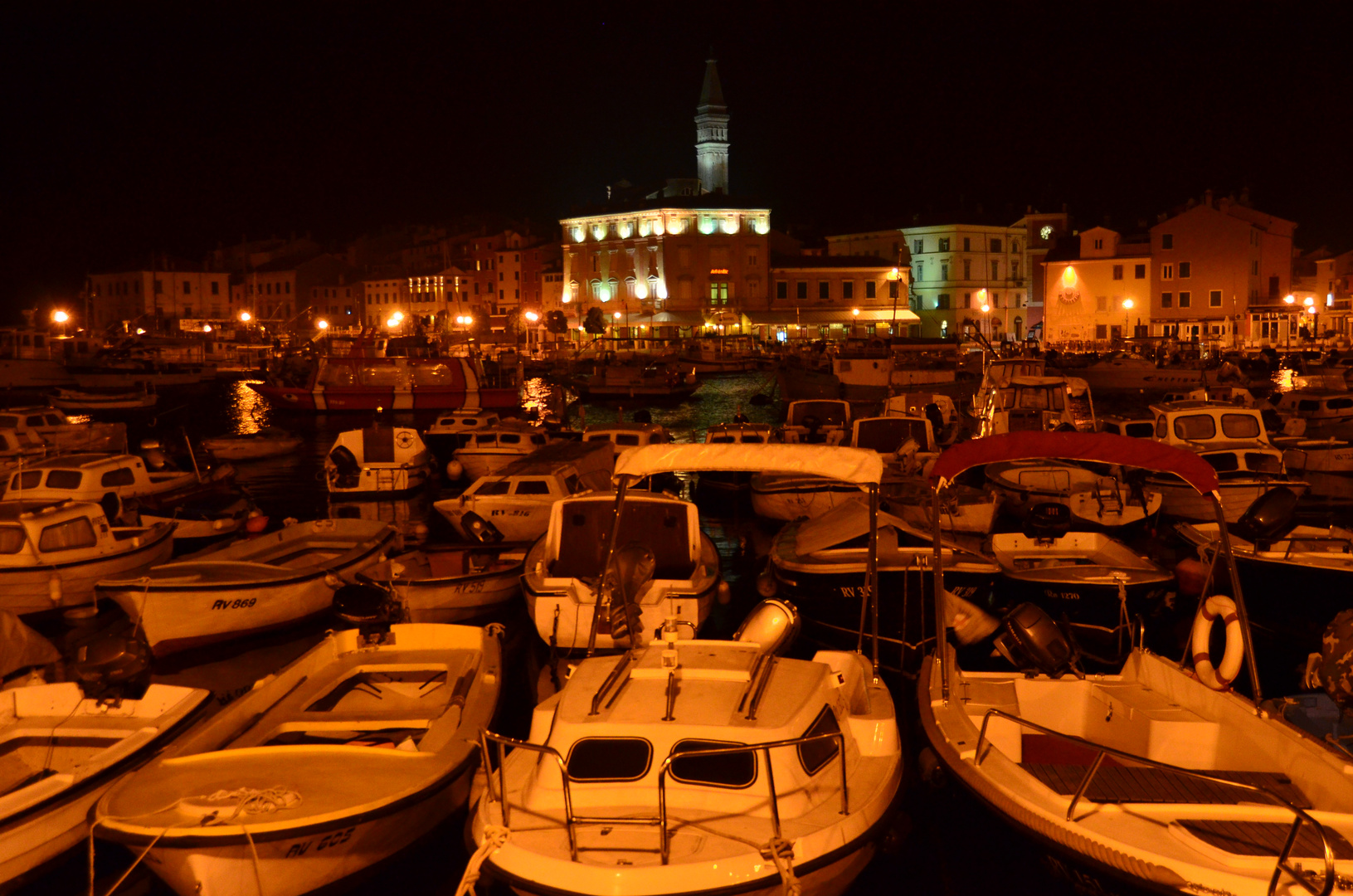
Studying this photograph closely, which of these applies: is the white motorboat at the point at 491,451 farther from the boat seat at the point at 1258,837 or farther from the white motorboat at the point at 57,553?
the boat seat at the point at 1258,837

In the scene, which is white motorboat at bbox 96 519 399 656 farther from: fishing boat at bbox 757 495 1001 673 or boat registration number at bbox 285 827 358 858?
boat registration number at bbox 285 827 358 858

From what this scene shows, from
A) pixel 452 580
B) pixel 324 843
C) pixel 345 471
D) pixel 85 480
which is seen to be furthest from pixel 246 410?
pixel 324 843

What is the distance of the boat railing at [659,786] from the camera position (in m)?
5.81

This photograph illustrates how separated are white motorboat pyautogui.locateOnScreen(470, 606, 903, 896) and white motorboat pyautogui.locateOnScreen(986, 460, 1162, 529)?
10185 mm

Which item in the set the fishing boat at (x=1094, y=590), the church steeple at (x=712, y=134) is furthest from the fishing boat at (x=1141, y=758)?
the church steeple at (x=712, y=134)

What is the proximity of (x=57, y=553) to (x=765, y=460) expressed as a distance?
953cm

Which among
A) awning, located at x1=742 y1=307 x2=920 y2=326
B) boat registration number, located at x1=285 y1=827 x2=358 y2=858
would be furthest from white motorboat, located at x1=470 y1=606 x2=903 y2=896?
awning, located at x1=742 y1=307 x2=920 y2=326

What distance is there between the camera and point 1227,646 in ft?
26.0

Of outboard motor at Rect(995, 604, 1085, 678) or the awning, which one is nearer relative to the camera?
outboard motor at Rect(995, 604, 1085, 678)

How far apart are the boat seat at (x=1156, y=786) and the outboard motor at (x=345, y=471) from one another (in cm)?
1722

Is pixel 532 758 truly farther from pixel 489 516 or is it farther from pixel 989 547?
pixel 489 516

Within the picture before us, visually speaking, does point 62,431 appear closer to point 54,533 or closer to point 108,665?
point 54,533

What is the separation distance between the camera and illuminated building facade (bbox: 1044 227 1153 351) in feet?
229

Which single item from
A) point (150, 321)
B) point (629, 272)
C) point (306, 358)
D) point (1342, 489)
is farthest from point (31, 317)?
point (1342, 489)
